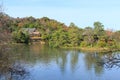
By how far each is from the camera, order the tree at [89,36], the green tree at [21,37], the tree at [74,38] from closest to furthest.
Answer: the green tree at [21,37] → the tree at [89,36] → the tree at [74,38]

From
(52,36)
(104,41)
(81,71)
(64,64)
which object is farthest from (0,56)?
(52,36)

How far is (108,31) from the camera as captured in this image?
98.5 ft

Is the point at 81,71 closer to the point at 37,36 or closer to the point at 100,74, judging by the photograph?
the point at 100,74

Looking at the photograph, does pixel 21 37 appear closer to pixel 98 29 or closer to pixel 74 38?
pixel 74 38

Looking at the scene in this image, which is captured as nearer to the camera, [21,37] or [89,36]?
[21,37]

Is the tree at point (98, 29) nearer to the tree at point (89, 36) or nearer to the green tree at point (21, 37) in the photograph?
the tree at point (89, 36)

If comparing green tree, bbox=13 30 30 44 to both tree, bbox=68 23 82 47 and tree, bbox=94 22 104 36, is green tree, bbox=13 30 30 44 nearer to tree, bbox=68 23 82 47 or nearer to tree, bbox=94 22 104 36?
tree, bbox=68 23 82 47

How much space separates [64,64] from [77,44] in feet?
39.0

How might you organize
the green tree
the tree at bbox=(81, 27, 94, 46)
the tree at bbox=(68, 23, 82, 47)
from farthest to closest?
the tree at bbox=(68, 23, 82, 47)
the tree at bbox=(81, 27, 94, 46)
the green tree

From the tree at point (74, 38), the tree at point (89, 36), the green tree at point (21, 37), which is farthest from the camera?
the tree at point (74, 38)

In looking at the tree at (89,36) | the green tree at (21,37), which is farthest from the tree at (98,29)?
the green tree at (21,37)

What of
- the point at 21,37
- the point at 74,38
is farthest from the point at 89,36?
the point at 21,37

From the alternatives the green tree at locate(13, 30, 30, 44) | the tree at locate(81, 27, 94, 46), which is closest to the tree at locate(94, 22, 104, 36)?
the tree at locate(81, 27, 94, 46)

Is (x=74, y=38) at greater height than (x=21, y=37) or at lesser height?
lesser
